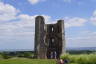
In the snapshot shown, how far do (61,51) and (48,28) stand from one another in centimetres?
614

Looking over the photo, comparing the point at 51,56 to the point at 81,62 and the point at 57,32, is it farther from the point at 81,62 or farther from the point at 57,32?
the point at 81,62

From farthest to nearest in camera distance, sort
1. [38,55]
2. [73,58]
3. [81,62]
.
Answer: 1. [38,55]
2. [73,58]
3. [81,62]

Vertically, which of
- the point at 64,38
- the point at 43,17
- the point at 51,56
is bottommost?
the point at 51,56

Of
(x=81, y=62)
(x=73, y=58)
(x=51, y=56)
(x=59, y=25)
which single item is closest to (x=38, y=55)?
(x=51, y=56)

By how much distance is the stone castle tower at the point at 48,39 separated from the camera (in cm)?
6116

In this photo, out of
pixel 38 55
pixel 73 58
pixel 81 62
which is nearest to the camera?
pixel 81 62

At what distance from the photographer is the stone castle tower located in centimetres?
6116

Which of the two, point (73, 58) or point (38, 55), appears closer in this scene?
point (73, 58)

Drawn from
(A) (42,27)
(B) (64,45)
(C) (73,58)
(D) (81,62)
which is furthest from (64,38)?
(D) (81,62)

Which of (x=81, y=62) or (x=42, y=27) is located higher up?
(x=42, y=27)

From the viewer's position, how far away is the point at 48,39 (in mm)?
62969

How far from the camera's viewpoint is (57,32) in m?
62.5

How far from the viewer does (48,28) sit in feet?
Answer: 206

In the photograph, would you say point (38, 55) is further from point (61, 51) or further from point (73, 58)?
point (73, 58)
